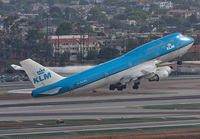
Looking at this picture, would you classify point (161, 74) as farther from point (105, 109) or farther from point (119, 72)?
point (105, 109)

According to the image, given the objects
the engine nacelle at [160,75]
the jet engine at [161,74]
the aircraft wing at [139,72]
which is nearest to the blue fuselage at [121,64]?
the aircraft wing at [139,72]

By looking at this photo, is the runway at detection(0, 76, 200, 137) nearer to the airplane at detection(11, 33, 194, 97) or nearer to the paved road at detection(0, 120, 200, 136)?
the paved road at detection(0, 120, 200, 136)

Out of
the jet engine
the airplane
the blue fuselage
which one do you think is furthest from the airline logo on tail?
the jet engine

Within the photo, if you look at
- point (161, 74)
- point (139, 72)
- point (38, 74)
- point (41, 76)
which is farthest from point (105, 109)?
point (38, 74)

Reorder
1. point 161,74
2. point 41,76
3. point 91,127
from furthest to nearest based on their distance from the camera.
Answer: point 161,74, point 91,127, point 41,76

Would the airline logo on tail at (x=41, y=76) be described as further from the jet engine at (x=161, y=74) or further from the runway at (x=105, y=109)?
the jet engine at (x=161, y=74)

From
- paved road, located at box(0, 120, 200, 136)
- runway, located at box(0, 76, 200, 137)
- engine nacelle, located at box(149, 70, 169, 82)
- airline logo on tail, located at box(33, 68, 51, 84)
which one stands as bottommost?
runway, located at box(0, 76, 200, 137)

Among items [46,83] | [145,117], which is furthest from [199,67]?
[46,83]
